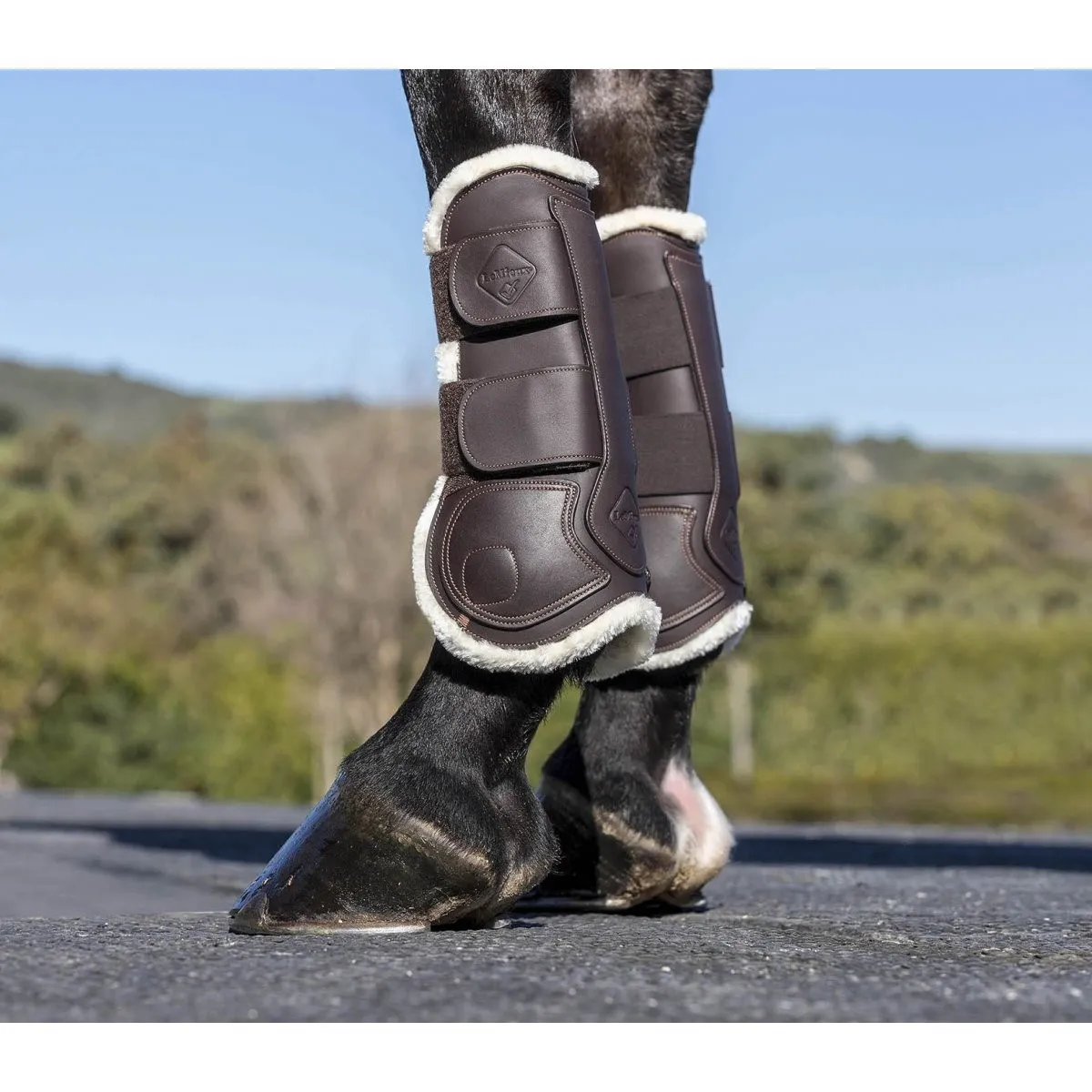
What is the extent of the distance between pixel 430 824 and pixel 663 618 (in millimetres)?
574

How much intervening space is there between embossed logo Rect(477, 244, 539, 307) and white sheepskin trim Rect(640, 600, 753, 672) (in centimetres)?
58

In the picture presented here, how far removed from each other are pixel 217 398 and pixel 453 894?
68.1m

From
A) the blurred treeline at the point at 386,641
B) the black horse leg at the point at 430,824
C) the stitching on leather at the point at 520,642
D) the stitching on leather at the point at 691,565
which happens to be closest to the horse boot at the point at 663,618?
the stitching on leather at the point at 691,565

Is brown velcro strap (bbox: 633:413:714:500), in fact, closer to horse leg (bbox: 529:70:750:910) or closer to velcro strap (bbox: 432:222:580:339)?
horse leg (bbox: 529:70:750:910)

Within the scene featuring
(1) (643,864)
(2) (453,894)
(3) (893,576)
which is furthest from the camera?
(3) (893,576)

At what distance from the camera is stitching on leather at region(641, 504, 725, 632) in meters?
1.95

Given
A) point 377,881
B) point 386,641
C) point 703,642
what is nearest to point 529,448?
point 377,881

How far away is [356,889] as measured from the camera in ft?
4.89

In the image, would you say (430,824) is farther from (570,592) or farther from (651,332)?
(651,332)

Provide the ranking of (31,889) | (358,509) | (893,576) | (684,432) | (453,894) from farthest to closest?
(893,576) → (358,509) → (31,889) → (684,432) → (453,894)
